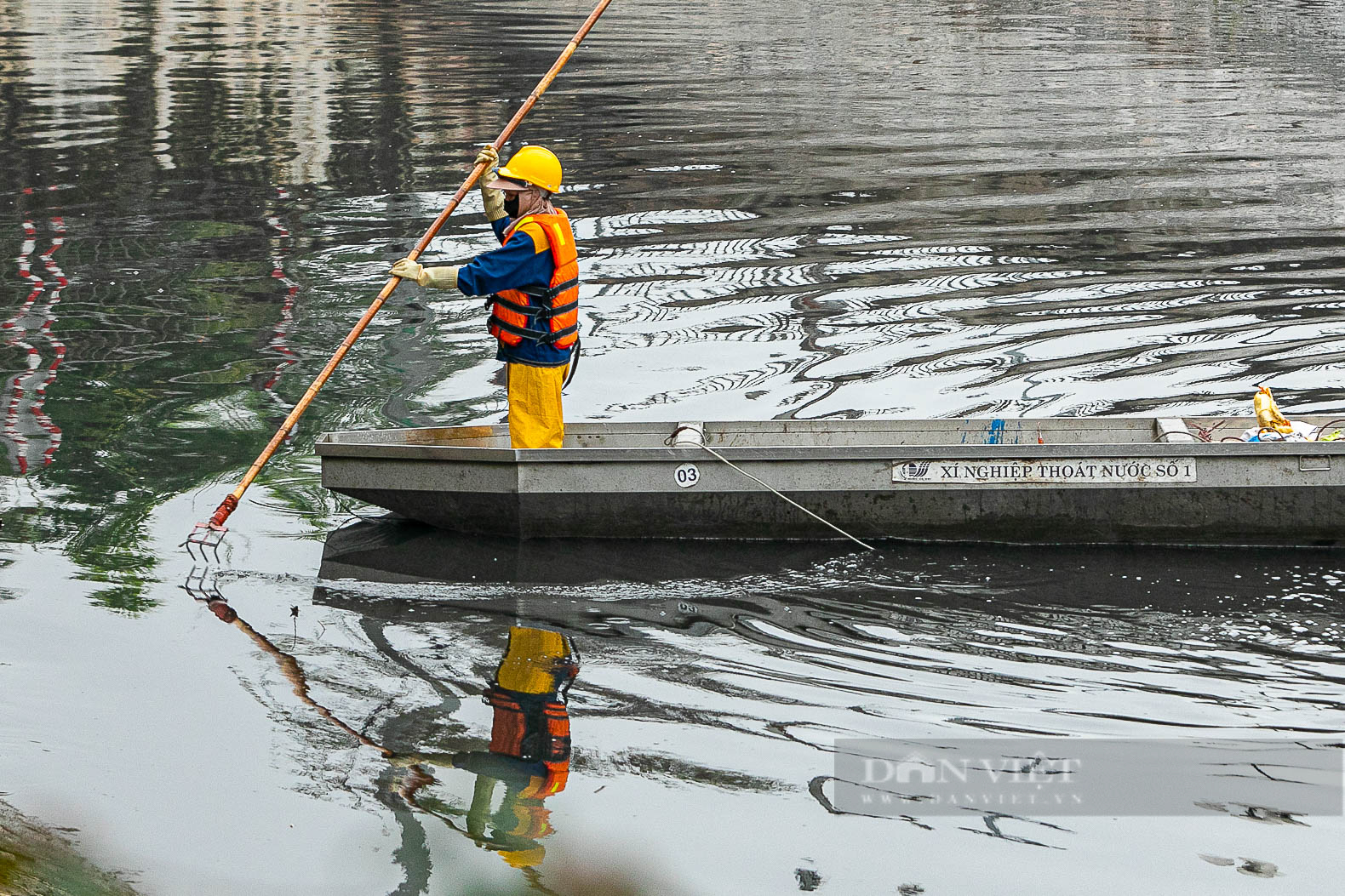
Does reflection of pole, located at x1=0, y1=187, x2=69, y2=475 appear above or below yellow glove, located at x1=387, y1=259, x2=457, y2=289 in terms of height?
below

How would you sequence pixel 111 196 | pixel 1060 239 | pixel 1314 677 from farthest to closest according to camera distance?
pixel 111 196 < pixel 1060 239 < pixel 1314 677

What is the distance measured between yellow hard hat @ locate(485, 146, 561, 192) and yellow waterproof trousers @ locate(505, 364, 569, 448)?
103 centimetres

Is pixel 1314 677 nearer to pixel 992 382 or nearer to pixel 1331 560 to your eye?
pixel 1331 560

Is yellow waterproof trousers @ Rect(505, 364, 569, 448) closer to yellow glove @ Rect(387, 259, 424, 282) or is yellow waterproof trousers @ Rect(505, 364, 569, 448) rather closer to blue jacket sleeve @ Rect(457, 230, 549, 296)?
blue jacket sleeve @ Rect(457, 230, 549, 296)

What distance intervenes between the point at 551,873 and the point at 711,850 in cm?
251

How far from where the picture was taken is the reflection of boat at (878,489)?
785 centimetres

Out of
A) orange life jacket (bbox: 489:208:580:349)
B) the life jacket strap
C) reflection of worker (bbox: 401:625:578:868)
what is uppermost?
orange life jacket (bbox: 489:208:580:349)

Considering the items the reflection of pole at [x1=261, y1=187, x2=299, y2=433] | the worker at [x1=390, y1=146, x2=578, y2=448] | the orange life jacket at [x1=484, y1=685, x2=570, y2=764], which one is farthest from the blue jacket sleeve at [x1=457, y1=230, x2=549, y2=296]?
the orange life jacket at [x1=484, y1=685, x2=570, y2=764]

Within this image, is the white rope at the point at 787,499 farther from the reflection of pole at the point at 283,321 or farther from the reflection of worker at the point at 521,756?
the reflection of pole at the point at 283,321

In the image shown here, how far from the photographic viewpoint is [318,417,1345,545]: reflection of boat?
785 cm

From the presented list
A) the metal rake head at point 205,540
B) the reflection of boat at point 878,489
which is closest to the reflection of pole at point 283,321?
the metal rake head at point 205,540

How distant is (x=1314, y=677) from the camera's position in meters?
6.48

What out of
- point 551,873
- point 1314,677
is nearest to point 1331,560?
point 1314,677

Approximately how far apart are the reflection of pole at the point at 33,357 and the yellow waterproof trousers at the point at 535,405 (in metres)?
3.38
